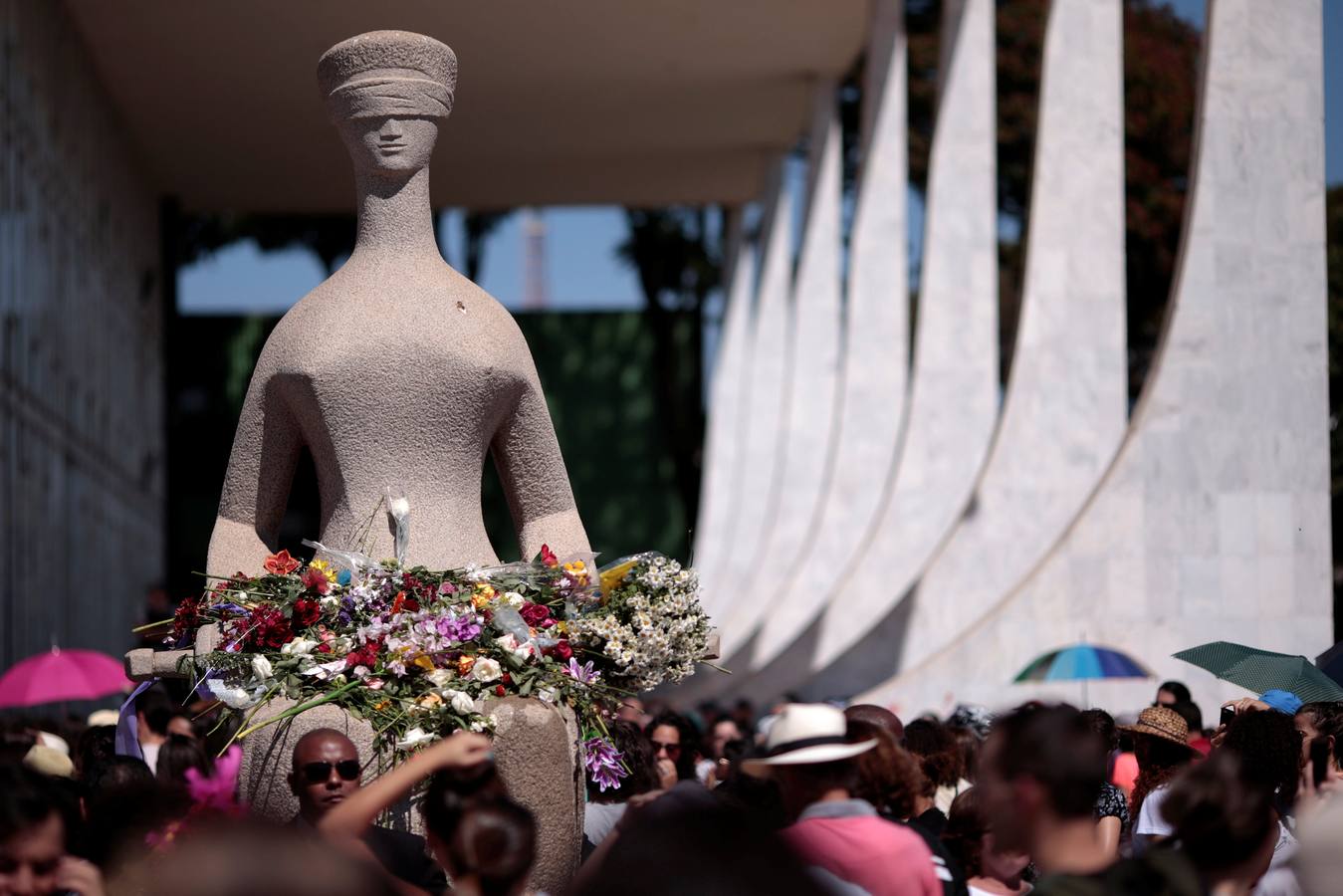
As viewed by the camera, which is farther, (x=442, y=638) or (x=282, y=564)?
(x=282, y=564)

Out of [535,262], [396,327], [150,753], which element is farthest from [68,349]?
[535,262]

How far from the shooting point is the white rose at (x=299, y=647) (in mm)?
6199

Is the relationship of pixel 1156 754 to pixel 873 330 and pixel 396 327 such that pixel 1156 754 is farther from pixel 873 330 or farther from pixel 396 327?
pixel 873 330

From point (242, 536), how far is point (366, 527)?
25.2 inches

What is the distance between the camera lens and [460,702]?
607cm

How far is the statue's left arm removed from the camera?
23.5 ft

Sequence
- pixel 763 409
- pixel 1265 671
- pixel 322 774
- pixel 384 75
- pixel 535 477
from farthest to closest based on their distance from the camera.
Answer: pixel 763 409 → pixel 1265 671 → pixel 535 477 → pixel 384 75 → pixel 322 774

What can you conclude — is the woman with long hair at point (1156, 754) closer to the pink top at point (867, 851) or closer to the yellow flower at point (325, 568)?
the pink top at point (867, 851)

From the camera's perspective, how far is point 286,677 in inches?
244

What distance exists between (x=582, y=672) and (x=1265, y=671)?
3459mm

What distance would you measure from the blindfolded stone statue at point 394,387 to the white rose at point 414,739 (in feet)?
2.70

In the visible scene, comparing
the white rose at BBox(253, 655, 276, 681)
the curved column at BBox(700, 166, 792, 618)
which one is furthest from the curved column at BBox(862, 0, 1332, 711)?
the curved column at BBox(700, 166, 792, 618)

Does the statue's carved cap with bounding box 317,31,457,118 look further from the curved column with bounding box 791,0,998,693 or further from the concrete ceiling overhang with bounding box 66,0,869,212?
the concrete ceiling overhang with bounding box 66,0,869,212

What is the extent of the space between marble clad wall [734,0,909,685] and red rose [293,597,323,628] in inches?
705
